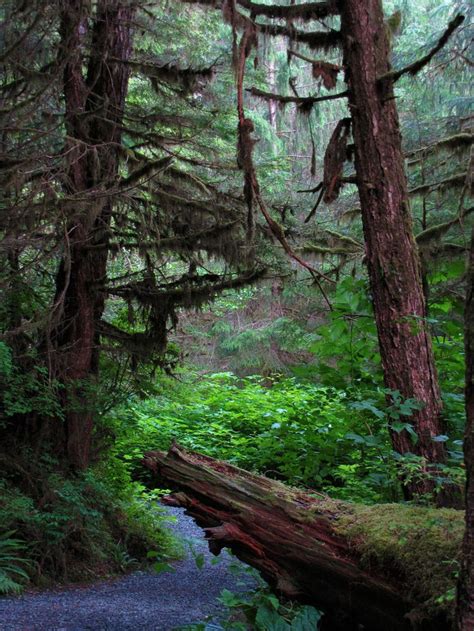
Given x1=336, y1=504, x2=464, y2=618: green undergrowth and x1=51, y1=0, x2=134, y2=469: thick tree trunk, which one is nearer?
x1=336, y1=504, x2=464, y2=618: green undergrowth

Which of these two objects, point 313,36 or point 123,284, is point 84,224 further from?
point 313,36

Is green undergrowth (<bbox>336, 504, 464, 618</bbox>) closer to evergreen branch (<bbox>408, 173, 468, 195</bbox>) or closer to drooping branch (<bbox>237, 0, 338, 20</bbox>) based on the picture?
evergreen branch (<bbox>408, 173, 468, 195</bbox>)

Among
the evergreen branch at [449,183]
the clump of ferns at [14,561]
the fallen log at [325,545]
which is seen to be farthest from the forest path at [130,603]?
the evergreen branch at [449,183]

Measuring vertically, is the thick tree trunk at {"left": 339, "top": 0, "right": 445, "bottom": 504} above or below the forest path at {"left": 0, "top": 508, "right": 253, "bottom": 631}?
above

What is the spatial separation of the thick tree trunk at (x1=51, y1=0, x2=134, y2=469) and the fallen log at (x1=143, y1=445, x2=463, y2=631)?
354 centimetres

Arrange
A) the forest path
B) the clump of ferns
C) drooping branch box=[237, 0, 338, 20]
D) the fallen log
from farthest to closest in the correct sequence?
drooping branch box=[237, 0, 338, 20] < the clump of ferns < the forest path < the fallen log

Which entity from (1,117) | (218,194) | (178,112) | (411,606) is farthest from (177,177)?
(411,606)

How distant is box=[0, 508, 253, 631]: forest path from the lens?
16.2 feet

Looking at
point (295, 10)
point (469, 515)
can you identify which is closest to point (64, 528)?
point (469, 515)

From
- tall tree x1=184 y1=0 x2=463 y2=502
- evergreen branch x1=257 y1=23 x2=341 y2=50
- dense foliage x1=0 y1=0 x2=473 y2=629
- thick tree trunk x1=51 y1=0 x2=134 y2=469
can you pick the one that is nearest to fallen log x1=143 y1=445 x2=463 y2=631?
dense foliage x1=0 y1=0 x2=473 y2=629

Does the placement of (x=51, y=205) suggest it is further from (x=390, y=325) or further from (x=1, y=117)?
(x=390, y=325)

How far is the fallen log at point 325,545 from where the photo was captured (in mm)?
3395

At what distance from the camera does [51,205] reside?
19.8 feet

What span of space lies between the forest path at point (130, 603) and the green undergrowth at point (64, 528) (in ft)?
0.79
